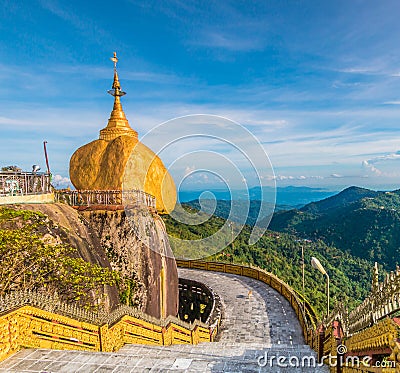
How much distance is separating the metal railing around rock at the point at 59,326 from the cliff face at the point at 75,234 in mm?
2352

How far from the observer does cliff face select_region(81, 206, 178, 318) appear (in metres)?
13.1

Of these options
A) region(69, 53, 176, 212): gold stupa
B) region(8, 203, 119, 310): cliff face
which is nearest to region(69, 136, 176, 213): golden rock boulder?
region(69, 53, 176, 212): gold stupa

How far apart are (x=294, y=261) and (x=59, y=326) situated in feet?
131

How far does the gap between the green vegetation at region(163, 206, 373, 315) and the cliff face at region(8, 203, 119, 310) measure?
12.7 metres

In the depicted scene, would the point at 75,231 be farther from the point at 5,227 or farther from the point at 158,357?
the point at 158,357

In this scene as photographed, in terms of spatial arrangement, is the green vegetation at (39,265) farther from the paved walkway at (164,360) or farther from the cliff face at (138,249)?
the paved walkway at (164,360)

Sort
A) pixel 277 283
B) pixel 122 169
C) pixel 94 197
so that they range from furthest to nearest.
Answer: pixel 277 283 < pixel 122 169 < pixel 94 197

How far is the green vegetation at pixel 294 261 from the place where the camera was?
108ft

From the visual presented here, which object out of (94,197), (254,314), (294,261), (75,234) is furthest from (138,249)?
(294,261)

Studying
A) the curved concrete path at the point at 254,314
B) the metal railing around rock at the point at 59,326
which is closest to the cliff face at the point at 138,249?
the curved concrete path at the point at 254,314

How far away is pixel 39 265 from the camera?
29.9ft

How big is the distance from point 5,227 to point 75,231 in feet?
8.30

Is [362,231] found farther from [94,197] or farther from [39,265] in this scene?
[39,265]

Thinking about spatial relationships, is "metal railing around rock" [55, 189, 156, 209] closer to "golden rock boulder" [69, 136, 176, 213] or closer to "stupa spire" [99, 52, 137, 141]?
"golden rock boulder" [69, 136, 176, 213]
